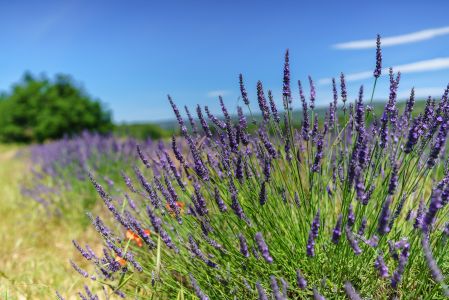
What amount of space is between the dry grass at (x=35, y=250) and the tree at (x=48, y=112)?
17642mm

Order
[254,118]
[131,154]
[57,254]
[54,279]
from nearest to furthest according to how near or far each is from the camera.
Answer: [254,118], [54,279], [57,254], [131,154]

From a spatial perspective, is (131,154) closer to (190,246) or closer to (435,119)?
(190,246)

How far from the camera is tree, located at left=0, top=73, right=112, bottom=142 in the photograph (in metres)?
22.8

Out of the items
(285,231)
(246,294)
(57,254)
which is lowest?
(57,254)

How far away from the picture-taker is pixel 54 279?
10.6 feet

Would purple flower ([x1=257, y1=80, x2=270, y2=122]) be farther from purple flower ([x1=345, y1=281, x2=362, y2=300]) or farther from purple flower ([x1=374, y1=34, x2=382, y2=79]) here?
purple flower ([x1=345, y1=281, x2=362, y2=300])

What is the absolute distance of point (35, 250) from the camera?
4105 millimetres

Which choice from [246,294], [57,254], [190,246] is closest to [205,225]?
[190,246]

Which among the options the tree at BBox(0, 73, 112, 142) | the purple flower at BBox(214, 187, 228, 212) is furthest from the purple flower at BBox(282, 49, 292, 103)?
the tree at BBox(0, 73, 112, 142)

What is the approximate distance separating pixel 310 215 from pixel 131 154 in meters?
4.21

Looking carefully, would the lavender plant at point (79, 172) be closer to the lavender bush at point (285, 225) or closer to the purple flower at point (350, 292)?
the lavender bush at point (285, 225)

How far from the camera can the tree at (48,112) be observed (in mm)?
22797

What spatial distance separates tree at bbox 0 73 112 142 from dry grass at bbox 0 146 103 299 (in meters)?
17.6

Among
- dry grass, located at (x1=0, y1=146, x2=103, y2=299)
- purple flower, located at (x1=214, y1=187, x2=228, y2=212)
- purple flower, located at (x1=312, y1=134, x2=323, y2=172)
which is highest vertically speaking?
purple flower, located at (x1=312, y1=134, x2=323, y2=172)
